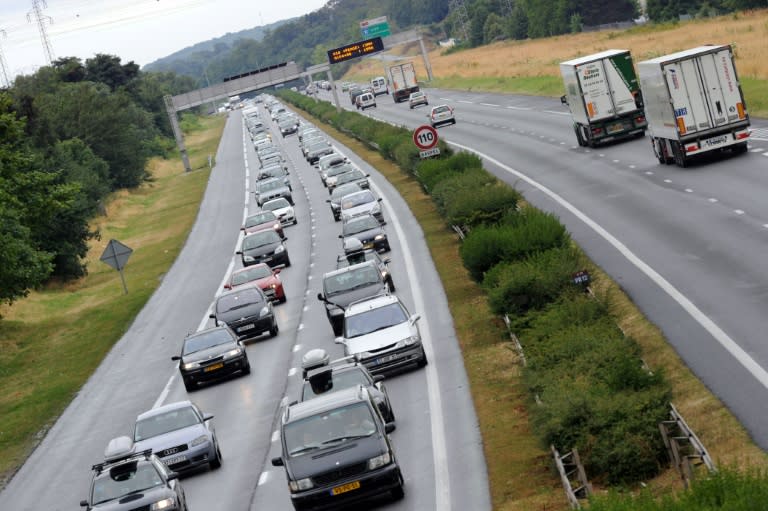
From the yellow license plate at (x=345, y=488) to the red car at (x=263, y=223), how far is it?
119 ft

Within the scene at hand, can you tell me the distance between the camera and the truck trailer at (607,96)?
49469 mm

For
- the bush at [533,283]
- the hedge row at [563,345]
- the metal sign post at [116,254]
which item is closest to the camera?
the hedge row at [563,345]

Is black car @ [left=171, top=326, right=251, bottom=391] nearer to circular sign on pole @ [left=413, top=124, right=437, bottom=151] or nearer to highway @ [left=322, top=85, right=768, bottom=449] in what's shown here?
highway @ [left=322, top=85, right=768, bottom=449]

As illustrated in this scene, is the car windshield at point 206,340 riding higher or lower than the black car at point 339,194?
lower

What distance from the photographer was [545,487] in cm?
1627

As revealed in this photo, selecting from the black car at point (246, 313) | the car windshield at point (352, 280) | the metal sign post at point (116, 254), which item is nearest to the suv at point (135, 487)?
the car windshield at point (352, 280)

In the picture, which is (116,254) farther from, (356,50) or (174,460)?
(356,50)

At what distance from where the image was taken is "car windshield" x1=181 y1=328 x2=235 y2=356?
100 feet

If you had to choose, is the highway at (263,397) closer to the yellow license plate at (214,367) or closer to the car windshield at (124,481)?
the yellow license plate at (214,367)

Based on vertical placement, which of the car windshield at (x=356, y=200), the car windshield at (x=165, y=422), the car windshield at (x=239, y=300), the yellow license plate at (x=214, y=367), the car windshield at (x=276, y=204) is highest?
the car windshield at (x=276, y=204)

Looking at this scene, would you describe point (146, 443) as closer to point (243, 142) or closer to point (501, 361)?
point (501, 361)

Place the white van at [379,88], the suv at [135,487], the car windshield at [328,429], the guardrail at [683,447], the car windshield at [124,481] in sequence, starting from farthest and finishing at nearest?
the white van at [379,88] → the car windshield at [124,481] → the suv at [135,487] → the car windshield at [328,429] → the guardrail at [683,447]

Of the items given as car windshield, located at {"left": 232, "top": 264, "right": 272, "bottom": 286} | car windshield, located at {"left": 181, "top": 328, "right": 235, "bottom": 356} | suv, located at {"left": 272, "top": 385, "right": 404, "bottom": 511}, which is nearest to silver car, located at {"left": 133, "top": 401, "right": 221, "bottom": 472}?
suv, located at {"left": 272, "top": 385, "right": 404, "bottom": 511}

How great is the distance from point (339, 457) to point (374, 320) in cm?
941
